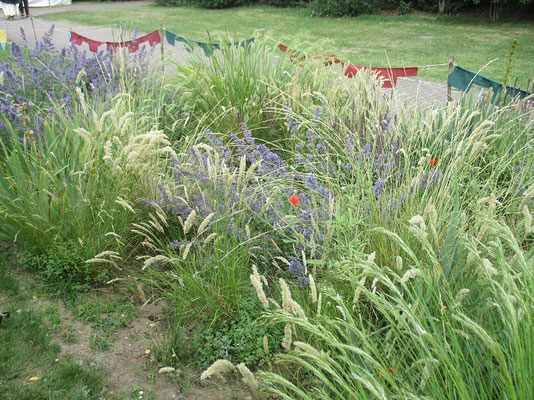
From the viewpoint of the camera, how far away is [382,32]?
16906mm

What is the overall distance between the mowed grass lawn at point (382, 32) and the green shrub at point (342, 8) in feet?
2.45

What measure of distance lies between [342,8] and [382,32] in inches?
167

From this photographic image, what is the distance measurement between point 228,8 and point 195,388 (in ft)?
81.5

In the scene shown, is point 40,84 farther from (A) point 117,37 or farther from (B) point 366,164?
(B) point 366,164

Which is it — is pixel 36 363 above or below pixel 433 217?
below

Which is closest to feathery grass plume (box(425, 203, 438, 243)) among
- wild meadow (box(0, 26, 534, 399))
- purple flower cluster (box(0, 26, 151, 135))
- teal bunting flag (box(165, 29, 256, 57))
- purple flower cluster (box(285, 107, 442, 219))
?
wild meadow (box(0, 26, 534, 399))

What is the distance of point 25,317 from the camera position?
294 cm

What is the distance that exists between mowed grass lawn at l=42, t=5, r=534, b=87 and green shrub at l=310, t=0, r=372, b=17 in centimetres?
75

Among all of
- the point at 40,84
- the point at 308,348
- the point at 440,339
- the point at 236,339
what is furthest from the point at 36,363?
the point at 40,84

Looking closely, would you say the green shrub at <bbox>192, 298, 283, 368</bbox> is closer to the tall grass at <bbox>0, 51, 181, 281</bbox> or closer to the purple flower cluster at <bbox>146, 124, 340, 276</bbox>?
the purple flower cluster at <bbox>146, 124, 340, 276</bbox>

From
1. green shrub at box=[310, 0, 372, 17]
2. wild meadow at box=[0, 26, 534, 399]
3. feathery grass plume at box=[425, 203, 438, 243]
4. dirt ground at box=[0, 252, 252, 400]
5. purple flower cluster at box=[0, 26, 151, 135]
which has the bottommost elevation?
dirt ground at box=[0, 252, 252, 400]

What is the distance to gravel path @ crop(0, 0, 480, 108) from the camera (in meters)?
6.69

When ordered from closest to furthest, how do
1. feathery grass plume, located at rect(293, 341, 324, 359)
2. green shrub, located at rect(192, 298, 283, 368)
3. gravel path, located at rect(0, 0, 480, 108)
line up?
feathery grass plume, located at rect(293, 341, 324, 359), green shrub, located at rect(192, 298, 283, 368), gravel path, located at rect(0, 0, 480, 108)

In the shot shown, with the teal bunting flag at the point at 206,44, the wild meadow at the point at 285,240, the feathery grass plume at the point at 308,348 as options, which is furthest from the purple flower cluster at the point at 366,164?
the teal bunting flag at the point at 206,44
